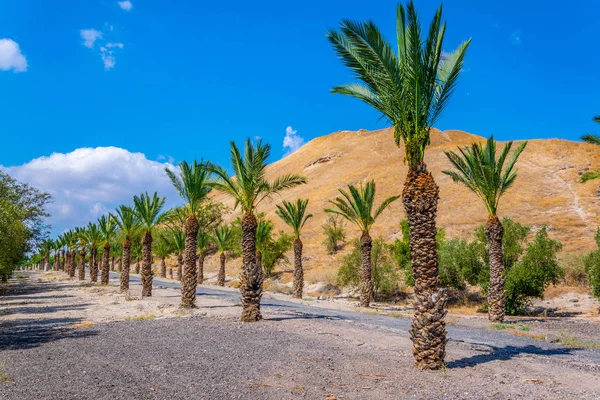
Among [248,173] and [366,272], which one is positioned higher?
[248,173]

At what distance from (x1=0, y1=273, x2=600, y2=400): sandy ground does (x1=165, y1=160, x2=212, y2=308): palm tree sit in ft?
22.6

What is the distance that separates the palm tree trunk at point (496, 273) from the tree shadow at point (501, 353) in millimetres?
7733

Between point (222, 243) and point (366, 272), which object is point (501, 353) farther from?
point (222, 243)

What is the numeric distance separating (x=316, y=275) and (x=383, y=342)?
3659cm

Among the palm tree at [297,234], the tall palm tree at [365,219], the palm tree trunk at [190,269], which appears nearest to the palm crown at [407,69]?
the palm tree trunk at [190,269]

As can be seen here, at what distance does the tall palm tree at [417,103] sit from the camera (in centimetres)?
902

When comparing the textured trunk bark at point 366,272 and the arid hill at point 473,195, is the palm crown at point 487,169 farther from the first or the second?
the arid hill at point 473,195

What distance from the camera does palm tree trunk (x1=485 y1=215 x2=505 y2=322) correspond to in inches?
806

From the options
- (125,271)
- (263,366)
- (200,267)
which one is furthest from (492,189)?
(200,267)

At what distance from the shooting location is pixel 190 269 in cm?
2264

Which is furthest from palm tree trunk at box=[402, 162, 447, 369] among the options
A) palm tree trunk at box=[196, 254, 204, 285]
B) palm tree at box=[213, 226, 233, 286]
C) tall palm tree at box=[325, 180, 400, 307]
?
palm tree trunk at box=[196, 254, 204, 285]

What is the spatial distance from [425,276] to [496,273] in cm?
1330

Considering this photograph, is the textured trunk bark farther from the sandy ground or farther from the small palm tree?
the sandy ground

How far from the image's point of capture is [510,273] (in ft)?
88.0
